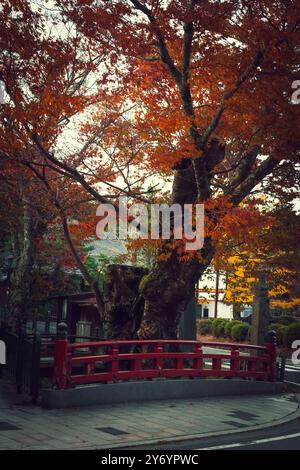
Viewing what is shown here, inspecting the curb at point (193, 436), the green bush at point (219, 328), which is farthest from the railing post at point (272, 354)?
the green bush at point (219, 328)

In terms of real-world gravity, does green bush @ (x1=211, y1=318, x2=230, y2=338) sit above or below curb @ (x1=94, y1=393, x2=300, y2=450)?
above

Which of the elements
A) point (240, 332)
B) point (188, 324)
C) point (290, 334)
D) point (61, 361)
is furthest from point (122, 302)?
point (240, 332)

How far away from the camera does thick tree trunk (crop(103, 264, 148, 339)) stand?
2000 cm

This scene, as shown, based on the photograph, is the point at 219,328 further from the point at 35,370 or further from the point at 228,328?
the point at 35,370

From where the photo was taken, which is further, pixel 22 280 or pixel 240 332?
pixel 240 332

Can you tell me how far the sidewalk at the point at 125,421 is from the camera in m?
10.5

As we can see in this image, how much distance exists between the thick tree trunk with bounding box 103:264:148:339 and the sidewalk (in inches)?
168

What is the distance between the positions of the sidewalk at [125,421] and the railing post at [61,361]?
67 centimetres

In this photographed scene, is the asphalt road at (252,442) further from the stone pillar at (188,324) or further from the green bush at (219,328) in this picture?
the green bush at (219,328)

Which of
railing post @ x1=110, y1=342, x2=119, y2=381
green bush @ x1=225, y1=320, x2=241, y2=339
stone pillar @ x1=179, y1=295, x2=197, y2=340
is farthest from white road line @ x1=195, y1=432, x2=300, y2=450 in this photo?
green bush @ x1=225, y1=320, x2=241, y2=339

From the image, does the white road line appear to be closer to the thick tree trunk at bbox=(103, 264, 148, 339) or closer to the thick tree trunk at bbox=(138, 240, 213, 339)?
the thick tree trunk at bbox=(138, 240, 213, 339)

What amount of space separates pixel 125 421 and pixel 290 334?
2838 cm

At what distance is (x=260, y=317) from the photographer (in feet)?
76.3
